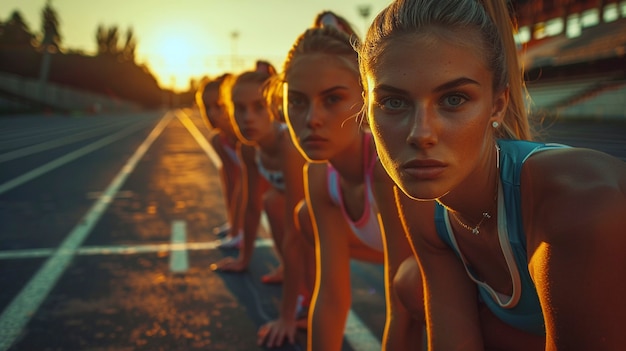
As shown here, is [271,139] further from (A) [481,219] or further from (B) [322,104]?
(A) [481,219]

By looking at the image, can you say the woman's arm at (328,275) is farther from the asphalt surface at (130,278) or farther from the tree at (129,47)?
the tree at (129,47)

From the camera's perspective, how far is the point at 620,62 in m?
33.3

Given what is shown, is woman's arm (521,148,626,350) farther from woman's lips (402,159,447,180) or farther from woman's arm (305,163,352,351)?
woman's arm (305,163,352,351)

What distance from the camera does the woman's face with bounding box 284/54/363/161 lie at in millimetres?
2443

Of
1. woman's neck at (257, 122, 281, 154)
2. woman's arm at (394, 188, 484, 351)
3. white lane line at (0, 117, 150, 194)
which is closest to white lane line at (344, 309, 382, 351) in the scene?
woman's neck at (257, 122, 281, 154)

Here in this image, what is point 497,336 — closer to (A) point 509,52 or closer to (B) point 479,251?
(B) point 479,251

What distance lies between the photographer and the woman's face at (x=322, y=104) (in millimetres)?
2443

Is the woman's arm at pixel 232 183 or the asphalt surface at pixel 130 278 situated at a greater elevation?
the woman's arm at pixel 232 183

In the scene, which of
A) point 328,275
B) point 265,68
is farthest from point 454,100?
point 265,68

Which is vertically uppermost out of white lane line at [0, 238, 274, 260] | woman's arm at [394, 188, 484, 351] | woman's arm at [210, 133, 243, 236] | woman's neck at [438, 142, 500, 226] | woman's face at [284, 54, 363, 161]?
woman's face at [284, 54, 363, 161]

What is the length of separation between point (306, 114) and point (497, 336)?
119cm

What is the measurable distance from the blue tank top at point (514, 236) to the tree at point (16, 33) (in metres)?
91.7

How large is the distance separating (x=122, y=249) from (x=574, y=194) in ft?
16.7

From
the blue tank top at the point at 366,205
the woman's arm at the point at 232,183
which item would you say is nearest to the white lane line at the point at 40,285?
the woman's arm at the point at 232,183
